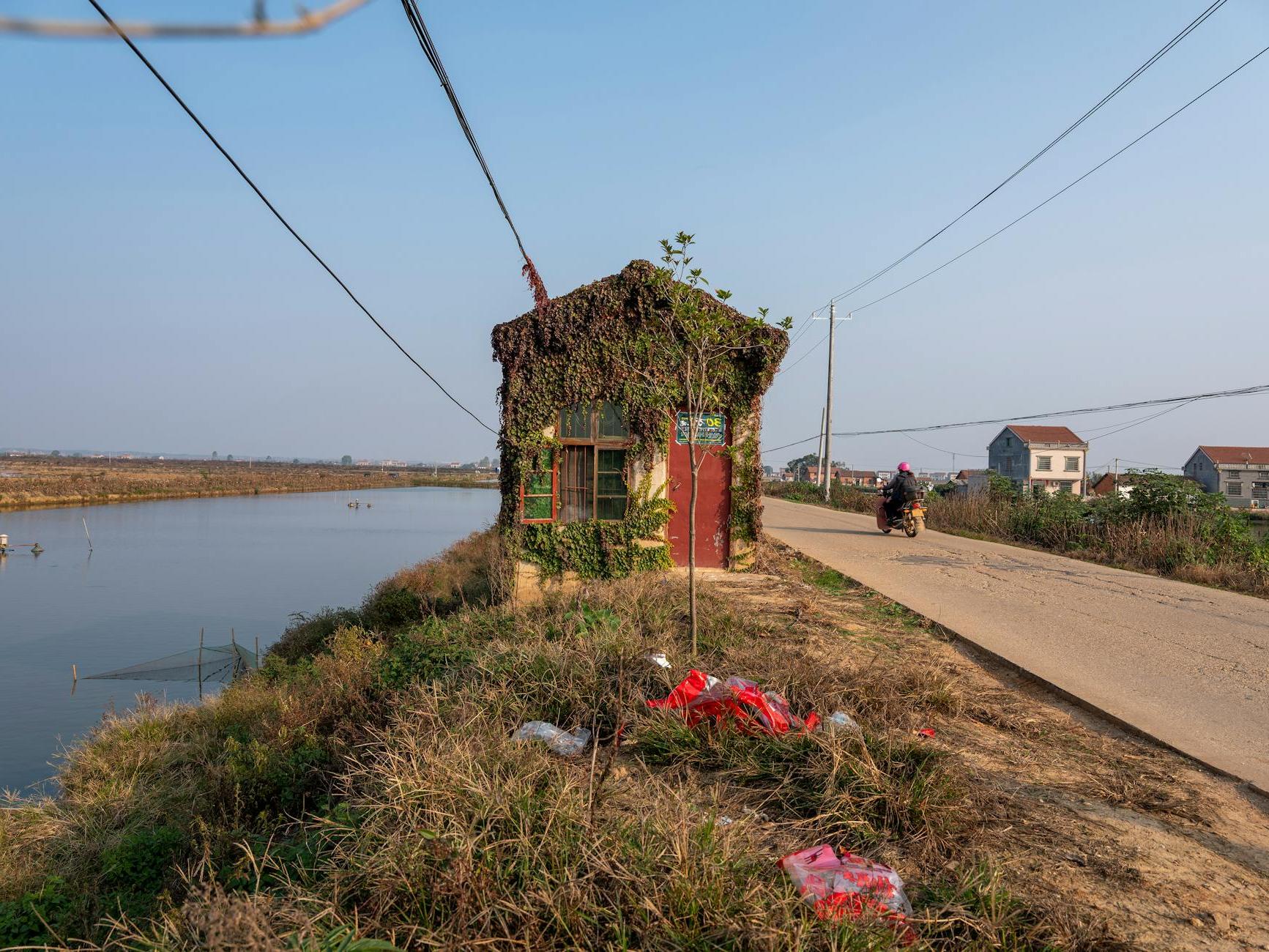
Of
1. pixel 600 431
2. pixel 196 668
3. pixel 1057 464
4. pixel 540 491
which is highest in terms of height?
pixel 1057 464

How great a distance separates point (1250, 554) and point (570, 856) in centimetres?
1571

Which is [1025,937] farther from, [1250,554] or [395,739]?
[1250,554]

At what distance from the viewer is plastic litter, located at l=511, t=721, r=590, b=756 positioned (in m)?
5.41

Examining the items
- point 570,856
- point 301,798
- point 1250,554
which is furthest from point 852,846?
point 1250,554

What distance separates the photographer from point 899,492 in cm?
2047

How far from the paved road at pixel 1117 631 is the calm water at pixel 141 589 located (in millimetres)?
13384

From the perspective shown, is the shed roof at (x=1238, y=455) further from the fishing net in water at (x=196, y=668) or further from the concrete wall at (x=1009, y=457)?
Result: the fishing net in water at (x=196, y=668)

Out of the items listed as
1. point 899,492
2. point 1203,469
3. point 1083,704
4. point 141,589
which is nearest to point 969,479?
point 1203,469

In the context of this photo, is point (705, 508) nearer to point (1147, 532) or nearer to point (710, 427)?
point (710, 427)

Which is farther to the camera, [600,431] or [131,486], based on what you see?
[131,486]

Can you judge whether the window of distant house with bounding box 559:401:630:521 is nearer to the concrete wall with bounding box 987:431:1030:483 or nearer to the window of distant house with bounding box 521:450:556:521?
the window of distant house with bounding box 521:450:556:521

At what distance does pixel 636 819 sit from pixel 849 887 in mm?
1027

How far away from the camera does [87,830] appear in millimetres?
8406

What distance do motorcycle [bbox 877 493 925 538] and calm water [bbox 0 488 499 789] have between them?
16.3m
